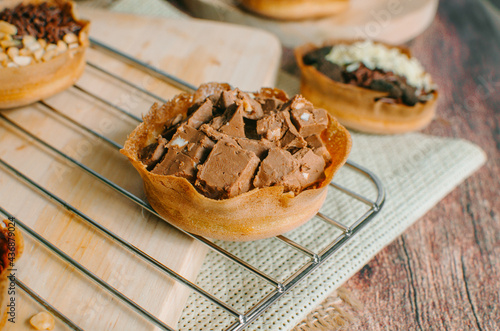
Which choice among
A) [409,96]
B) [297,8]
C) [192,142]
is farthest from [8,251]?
[297,8]

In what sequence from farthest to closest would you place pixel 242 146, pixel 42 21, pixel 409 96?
pixel 409 96
pixel 42 21
pixel 242 146

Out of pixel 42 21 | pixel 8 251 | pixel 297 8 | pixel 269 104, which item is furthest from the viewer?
pixel 297 8

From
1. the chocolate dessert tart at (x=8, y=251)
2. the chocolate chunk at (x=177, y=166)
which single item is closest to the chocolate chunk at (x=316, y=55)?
Result: the chocolate chunk at (x=177, y=166)

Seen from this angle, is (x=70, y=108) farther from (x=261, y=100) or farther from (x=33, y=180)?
(x=261, y=100)

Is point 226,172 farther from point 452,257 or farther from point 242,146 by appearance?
point 452,257

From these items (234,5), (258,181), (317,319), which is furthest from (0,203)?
(234,5)
